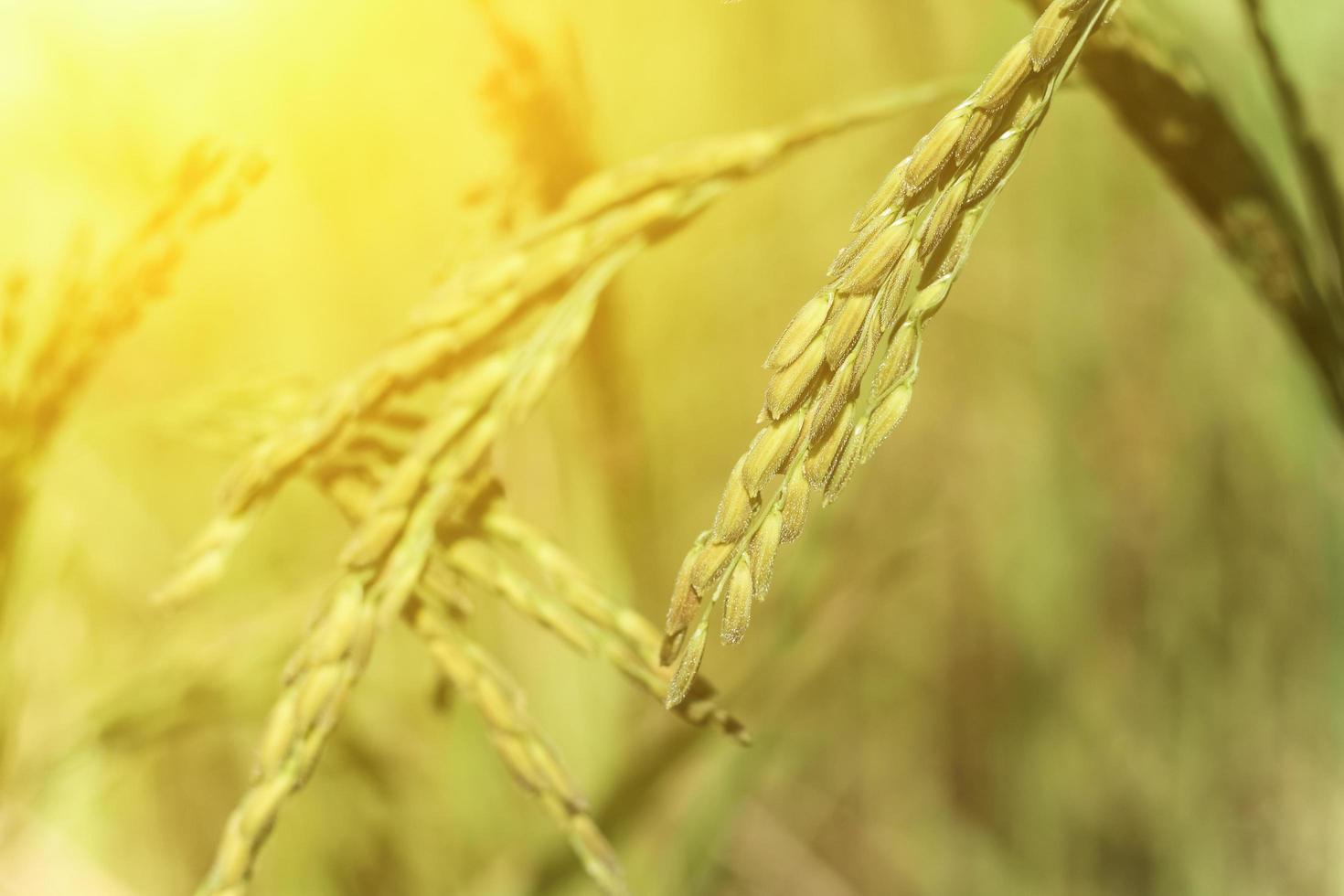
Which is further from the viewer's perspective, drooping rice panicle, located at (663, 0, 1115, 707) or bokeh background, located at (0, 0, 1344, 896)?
bokeh background, located at (0, 0, 1344, 896)

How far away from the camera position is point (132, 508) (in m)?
0.58

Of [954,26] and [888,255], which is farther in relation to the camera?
[954,26]

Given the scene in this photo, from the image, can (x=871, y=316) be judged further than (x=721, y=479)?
No

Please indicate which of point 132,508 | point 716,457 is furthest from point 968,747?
point 132,508

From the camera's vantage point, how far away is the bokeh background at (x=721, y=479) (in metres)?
0.53

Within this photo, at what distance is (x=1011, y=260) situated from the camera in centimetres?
55

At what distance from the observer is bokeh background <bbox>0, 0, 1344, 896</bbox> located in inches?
20.9

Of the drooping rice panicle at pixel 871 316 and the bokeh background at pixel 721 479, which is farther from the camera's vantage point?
the bokeh background at pixel 721 479

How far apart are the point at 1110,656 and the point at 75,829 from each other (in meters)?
0.63

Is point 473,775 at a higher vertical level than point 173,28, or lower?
lower

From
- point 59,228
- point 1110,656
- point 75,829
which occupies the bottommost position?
point 1110,656

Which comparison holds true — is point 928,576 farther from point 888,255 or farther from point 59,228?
point 59,228

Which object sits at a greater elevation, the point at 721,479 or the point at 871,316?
the point at 871,316

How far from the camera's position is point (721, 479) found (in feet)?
1.83
